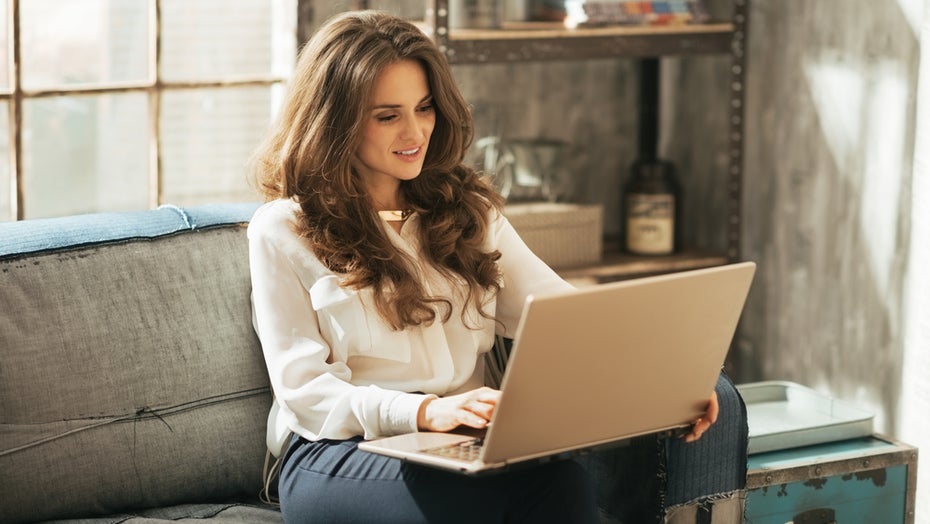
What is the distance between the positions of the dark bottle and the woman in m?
1.12

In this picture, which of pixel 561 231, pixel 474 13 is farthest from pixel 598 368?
pixel 561 231

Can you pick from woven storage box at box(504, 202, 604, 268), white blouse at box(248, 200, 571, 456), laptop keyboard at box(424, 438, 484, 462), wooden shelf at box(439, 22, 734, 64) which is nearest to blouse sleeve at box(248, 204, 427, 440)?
white blouse at box(248, 200, 571, 456)

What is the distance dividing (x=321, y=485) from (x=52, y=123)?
131 cm

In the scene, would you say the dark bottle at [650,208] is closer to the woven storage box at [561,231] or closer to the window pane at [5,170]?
the woven storage box at [561,231]

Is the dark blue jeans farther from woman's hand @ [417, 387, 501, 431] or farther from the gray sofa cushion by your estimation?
the gray sofa cushion

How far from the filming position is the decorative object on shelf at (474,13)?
8.71 ft

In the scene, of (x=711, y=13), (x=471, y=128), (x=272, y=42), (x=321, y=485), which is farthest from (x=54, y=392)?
(x=711, y=13)

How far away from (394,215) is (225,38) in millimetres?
1045

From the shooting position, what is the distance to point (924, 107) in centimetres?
254

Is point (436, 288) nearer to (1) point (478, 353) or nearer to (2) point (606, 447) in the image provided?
(1) point (478, 353)

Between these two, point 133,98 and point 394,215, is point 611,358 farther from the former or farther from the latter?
point 133,98

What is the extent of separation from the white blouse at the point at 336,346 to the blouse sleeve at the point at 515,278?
0.29 feet

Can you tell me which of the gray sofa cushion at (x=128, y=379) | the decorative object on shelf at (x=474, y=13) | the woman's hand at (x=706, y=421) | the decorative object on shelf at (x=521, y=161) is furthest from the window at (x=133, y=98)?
the woman's hand at (x=706, y=421)

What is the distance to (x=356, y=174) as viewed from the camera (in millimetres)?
1972
